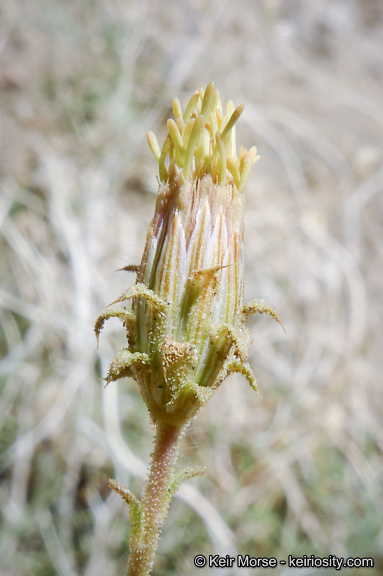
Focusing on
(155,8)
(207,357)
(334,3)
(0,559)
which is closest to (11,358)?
(0,559)

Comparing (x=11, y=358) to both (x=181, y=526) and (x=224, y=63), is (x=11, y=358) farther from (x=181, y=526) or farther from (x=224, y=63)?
(x=224, y=63)

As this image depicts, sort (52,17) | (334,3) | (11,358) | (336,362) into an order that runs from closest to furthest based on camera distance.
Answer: (11,358), (336,362), (52,17), (334,3)

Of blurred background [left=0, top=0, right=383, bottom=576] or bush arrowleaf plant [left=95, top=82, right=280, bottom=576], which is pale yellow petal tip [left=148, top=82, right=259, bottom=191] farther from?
blurred background [left=0, top=0, right=383, bottom=576]

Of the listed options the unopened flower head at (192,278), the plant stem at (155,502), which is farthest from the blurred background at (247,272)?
the unopened flower head at (192,278)
